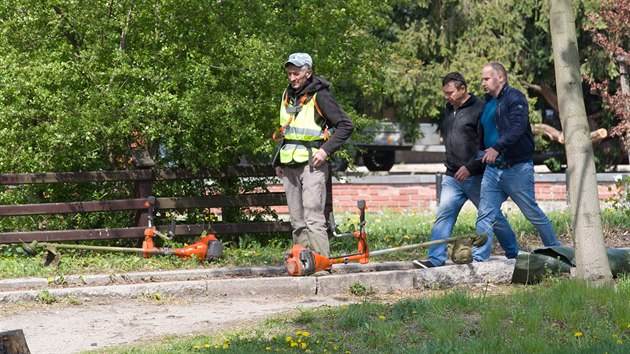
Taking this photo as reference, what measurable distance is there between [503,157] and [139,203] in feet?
12.4

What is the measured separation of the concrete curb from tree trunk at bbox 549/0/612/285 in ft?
5.10

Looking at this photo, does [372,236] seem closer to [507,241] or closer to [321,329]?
[507,241]

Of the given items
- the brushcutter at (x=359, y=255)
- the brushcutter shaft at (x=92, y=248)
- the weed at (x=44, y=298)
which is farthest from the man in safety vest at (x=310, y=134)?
the weed at (x=44, y=298)

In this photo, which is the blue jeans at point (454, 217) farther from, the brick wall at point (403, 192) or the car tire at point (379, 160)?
the car tire at point (379, 160)

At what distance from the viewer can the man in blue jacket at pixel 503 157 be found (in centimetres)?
1020

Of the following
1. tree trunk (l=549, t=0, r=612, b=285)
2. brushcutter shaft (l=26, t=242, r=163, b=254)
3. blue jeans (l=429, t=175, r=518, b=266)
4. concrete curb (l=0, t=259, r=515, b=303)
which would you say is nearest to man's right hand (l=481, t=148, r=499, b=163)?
blue jeans (l=429, t=175, r=518, b=266)

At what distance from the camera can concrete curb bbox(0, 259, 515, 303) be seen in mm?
9906

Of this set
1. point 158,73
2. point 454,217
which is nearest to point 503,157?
point 454,217

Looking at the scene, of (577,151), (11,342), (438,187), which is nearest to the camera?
(11,342)

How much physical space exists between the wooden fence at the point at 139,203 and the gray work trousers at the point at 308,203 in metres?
1.82

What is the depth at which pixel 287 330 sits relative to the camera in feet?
25.4

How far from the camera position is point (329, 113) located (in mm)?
10023

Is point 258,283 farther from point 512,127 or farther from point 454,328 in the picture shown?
point 454,328

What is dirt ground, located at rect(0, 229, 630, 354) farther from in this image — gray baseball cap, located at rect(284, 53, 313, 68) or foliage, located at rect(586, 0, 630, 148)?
foliage, located at rect(586, 0, 630, 148)
